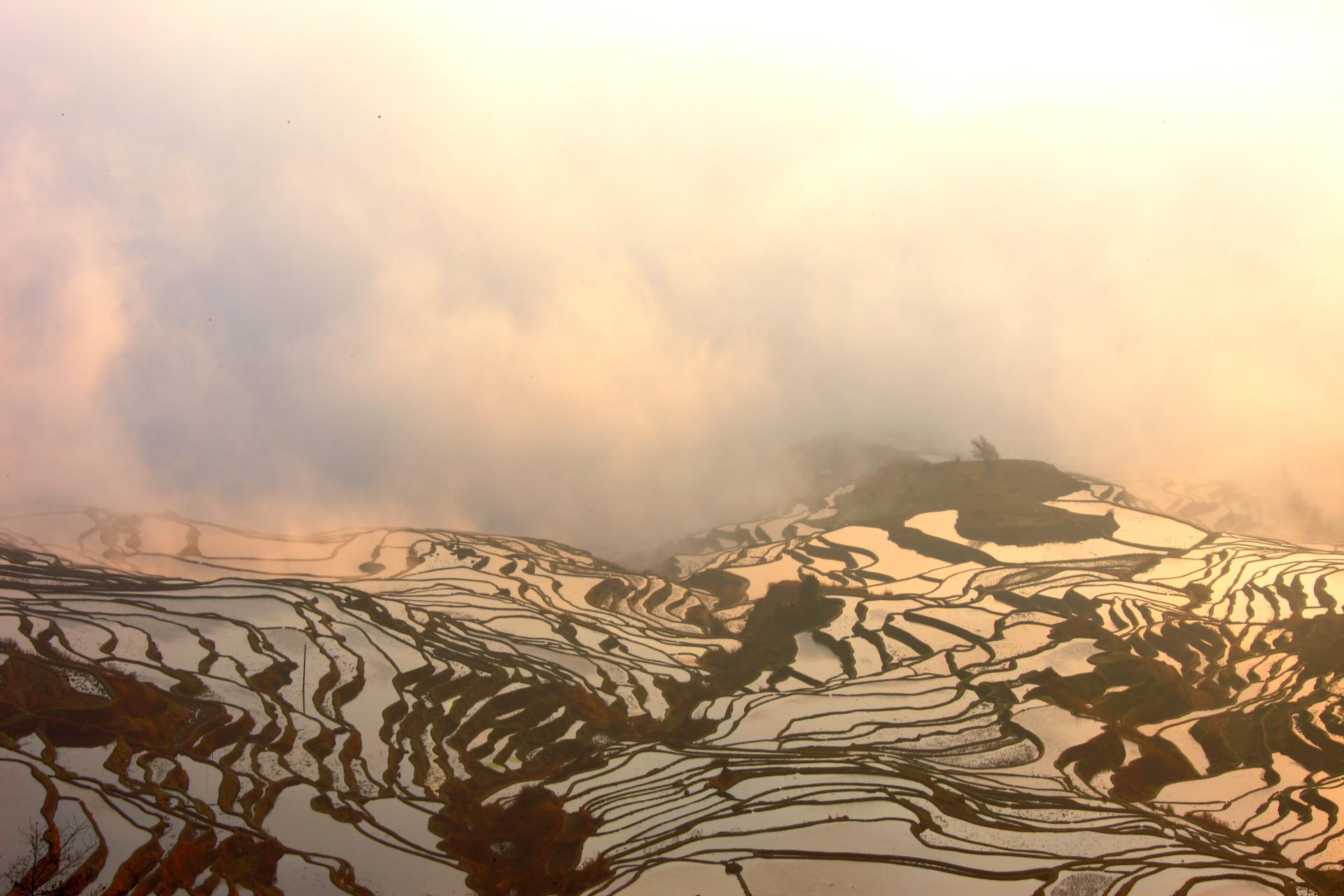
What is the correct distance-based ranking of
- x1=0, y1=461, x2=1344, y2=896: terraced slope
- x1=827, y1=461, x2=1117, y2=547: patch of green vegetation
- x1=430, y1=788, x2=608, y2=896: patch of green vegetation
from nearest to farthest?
x1=430, y1=788, x2=608, y2=896: patch of green vegetation, x1=0, y1=461, x2=1344, y2=896: terraced slope, x1=827, y1=461, x2=1117, y2=547: patch of green vegetation

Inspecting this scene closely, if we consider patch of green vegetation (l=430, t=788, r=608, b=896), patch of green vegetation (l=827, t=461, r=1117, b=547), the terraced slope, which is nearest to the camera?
patch of green vegetation (l=430, t=788, r=608, b=896)

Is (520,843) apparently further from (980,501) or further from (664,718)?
(980,501)

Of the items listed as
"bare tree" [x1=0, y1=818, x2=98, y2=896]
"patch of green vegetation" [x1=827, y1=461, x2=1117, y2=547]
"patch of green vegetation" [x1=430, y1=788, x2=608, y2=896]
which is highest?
"patch of green vegetation" [x1=827, y1=461, x2=1117, y2=547]

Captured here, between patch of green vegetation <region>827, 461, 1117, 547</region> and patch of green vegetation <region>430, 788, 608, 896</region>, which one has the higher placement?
patch of green vegetation <region>827, 461, 1117, 547</region>

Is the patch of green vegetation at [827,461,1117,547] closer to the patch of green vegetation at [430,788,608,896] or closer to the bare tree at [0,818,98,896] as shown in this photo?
the patch of green vegetation at [430,788,608,896]

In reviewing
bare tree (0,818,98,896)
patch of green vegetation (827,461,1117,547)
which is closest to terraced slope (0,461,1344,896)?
bare tree (0,818,98,896)

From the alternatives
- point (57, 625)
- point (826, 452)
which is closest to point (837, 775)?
point (57, 625)

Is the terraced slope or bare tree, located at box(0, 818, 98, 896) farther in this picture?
the terraced slope

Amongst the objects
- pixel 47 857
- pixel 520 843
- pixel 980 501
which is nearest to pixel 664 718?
pixel 520 843

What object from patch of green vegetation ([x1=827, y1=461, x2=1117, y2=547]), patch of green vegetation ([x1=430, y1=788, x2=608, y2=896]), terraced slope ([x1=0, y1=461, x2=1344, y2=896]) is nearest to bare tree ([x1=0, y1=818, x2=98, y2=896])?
terraced slope ([x1=0, y1=461, x2=1344, y2=896])
